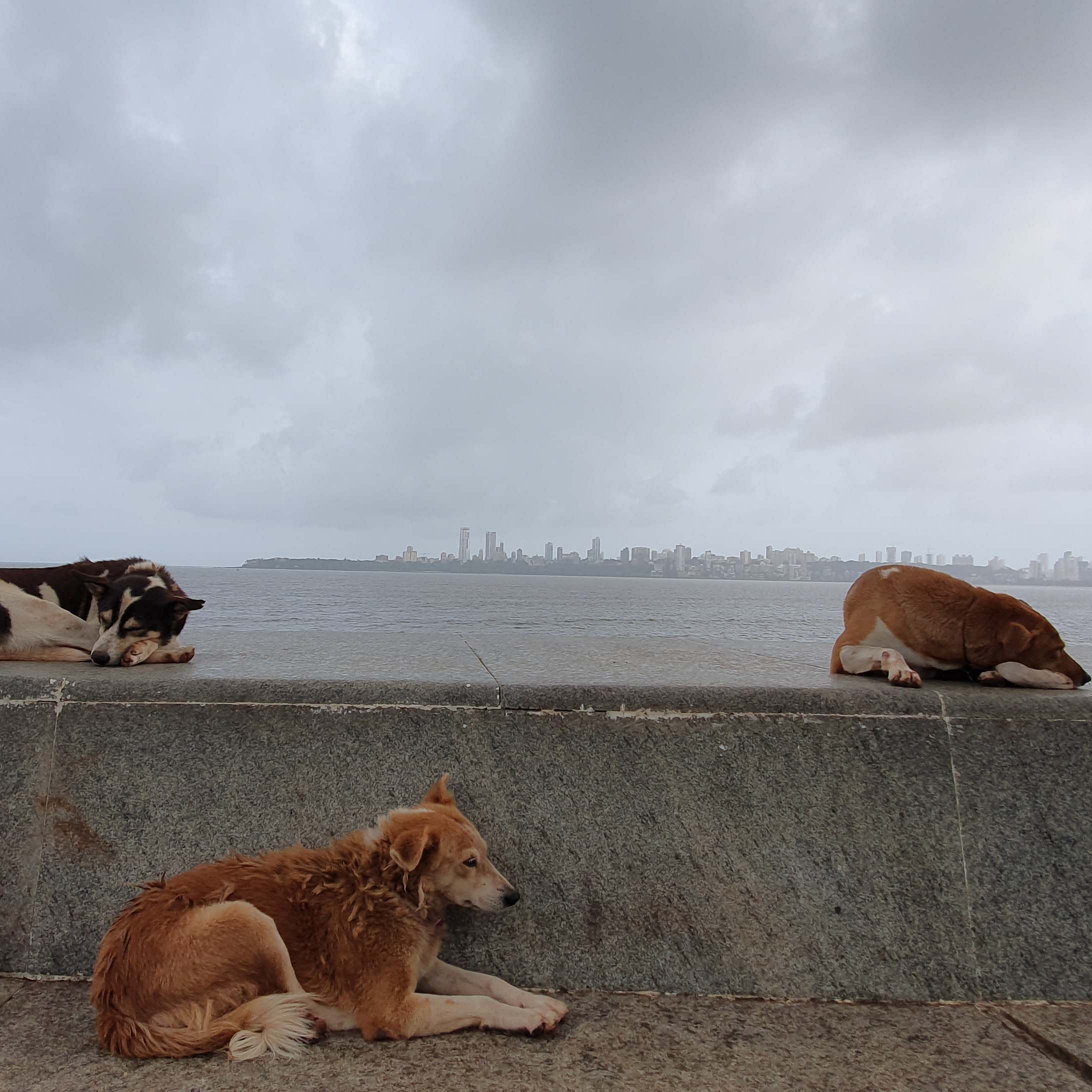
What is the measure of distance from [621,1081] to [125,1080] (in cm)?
Result: 161

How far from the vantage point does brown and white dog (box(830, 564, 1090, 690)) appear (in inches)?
173

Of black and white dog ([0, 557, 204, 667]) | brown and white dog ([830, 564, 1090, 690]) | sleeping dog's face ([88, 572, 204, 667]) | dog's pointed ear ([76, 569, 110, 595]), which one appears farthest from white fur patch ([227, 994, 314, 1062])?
dog's pointed ear ([76, 569, 110, 595])

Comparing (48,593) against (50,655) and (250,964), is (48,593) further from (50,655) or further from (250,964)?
(250,964)

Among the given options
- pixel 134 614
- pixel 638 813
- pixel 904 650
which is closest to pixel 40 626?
pixel 134 614

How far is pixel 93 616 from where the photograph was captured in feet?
19.1

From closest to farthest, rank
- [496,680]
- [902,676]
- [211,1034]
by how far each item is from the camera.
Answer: [211,1034]
[496,680]
[902,676]

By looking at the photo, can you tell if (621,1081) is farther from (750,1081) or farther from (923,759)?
(923,759)

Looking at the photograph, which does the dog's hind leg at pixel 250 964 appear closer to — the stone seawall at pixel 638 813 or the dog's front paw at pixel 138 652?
the stone seawall at pixel 638 813

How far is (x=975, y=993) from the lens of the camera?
3.41m

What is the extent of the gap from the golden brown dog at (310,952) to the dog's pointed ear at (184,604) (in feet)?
9.71

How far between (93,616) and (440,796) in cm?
380

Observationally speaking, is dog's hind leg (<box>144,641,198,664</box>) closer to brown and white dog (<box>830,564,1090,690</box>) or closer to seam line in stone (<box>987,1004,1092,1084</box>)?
brown and white dog (<box>830,564,1090,690</box>)

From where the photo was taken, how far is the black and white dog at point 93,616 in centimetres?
513

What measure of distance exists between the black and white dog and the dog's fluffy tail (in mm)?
2527
